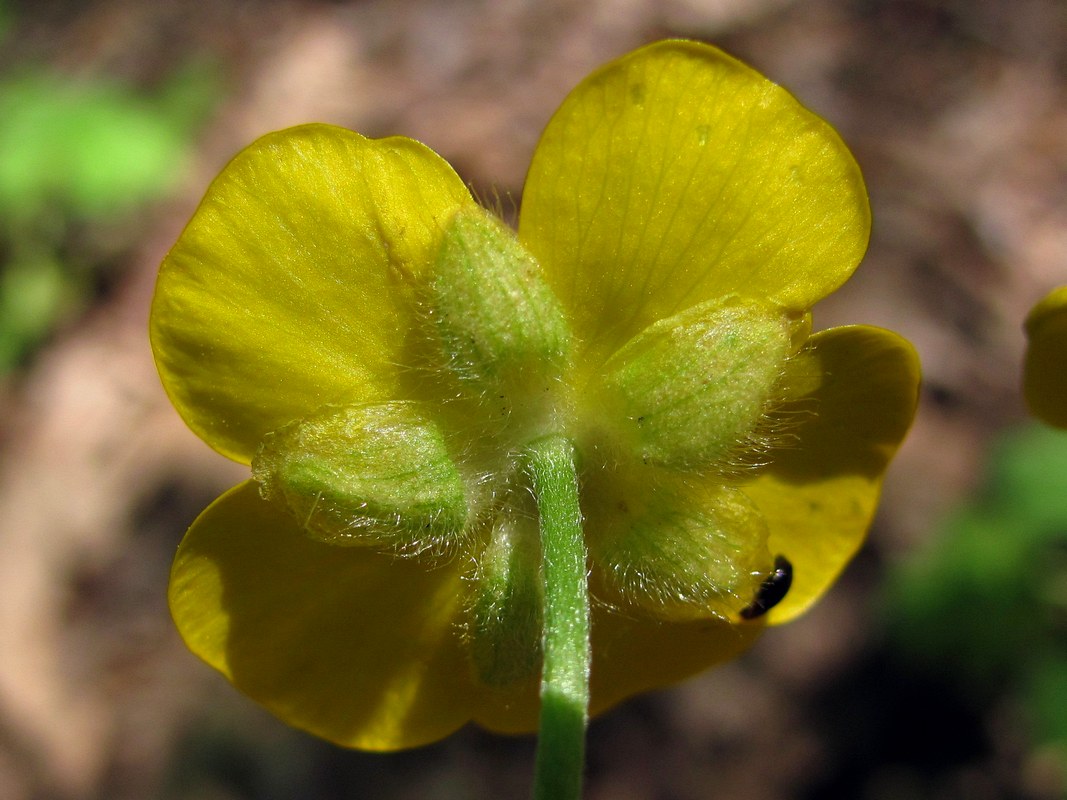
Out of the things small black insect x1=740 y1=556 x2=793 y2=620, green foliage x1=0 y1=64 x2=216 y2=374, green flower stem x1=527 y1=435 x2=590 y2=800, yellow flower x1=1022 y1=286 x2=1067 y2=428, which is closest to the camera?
green flower stem x1=527 y1=435 x2=590 y2=800

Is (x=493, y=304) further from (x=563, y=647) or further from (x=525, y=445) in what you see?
(x=563, y=647)

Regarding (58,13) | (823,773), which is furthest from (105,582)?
(58,13)

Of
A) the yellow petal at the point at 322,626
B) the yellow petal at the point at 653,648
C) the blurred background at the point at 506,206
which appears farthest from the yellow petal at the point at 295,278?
the blurred background at the point at 506,206

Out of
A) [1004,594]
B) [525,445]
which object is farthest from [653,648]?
[1004,594]

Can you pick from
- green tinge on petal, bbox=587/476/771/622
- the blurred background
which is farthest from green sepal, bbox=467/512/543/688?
the blurred background

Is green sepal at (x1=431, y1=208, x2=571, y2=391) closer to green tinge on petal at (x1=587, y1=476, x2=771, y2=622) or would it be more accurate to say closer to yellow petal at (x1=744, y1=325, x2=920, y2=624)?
green tinge on petal at (x1=587, y1=476, x2=771, y2=622)

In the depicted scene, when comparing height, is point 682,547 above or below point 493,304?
below
